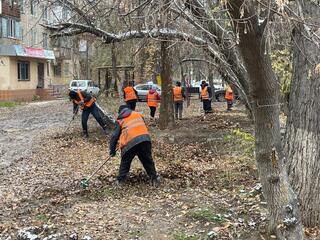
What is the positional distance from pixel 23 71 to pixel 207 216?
35.4 metres

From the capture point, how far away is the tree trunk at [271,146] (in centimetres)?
488

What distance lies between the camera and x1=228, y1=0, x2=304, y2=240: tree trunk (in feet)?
16.0

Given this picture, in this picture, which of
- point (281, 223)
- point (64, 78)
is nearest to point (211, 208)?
point (281, 223)

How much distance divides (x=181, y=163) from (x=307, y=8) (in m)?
5.48

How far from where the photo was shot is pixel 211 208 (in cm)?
723

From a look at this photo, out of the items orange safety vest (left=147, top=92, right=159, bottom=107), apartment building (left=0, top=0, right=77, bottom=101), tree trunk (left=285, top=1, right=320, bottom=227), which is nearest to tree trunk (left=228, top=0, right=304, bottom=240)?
tree trunk (left=285, top=1, right=320, bottom=227)

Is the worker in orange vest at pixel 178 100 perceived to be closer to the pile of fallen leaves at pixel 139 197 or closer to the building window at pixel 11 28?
the pile of fallen leaves at pixel 139 197

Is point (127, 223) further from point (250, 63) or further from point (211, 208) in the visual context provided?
point (250, 63)

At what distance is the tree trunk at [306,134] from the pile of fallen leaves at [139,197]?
0.67 meters

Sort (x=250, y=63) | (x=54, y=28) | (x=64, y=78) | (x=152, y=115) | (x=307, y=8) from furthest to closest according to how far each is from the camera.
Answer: (x=64, y=78) → (x=152, y=115) → (x=54, y=28) → (x=307, y=8) → (x=250, y=63)

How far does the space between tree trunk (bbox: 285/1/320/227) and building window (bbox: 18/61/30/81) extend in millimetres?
34946

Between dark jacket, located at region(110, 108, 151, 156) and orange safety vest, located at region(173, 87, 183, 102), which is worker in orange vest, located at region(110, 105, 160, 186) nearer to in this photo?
dark jacket, located at region(110, 108, 151, 156)

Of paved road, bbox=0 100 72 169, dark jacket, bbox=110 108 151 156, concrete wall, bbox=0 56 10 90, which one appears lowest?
paved road, bbox=0 100 72 169

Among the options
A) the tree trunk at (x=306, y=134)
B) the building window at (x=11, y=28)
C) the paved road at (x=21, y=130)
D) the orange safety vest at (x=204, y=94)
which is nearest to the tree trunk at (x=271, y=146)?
the tree trunk at (x=306, y=134)
